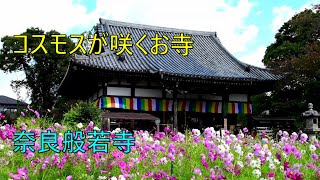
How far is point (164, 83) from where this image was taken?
18984 millimetres

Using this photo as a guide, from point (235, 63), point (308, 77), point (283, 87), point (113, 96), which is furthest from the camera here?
point (235, 63)

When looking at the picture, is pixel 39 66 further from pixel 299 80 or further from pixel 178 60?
pixel 299 80

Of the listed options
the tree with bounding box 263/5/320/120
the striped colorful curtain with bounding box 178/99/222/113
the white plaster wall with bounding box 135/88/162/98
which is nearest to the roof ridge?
the tree with bounding box 263/5/320/120

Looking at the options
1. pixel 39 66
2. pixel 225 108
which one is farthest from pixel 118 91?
pixel 39 66

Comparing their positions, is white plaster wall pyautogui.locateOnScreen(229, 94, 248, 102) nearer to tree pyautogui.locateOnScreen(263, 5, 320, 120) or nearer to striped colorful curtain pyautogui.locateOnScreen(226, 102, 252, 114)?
striped colorful curtain pyautogui.locateOnScreen(226, 102, 252, 114)

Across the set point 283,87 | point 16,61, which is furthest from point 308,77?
point 16,61

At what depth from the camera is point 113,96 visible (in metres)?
19.0

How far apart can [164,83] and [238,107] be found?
477 cm

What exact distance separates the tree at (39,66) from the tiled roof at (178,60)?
15.7 meters

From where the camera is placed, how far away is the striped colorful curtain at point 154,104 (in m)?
18.9

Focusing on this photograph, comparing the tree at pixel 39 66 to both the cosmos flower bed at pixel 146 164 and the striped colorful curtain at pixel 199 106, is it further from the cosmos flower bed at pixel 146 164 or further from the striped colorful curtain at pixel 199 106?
the cosmos flower bed at pixel 146 164

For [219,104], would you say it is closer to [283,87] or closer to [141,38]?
[283,87]

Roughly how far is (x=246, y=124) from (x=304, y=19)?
8165 mm

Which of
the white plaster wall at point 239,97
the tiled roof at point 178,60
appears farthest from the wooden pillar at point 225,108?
the tiled roof at point 178,60
